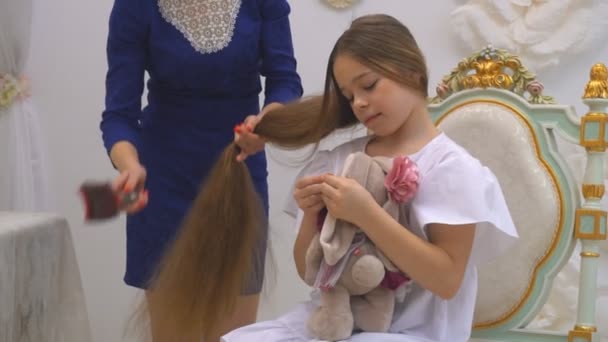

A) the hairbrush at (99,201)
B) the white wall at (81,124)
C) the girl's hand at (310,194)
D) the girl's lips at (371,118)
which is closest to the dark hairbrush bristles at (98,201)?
the hairbrush at (99,201)

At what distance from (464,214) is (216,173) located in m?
0.40

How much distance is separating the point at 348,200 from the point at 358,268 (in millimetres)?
90

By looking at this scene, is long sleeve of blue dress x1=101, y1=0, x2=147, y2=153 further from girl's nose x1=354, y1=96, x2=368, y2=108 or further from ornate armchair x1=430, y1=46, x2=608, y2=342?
ornate armchair x1=430, y1=46, x2=608, y2=342

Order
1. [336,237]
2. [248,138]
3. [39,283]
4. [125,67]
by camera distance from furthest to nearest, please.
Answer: [39,283], [125,67], [248,138], [336,237]

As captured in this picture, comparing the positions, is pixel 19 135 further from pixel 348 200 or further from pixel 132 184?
pixel 348 200

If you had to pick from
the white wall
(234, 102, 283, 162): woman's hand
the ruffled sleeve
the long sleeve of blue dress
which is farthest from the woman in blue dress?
the white wall

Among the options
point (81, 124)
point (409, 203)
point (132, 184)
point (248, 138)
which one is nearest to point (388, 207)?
point (409, 203)

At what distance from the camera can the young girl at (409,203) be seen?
3.51 ft

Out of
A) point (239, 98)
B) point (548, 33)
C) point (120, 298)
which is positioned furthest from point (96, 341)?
point (548, 33)

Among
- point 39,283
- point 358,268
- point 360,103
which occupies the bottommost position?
point 39,283

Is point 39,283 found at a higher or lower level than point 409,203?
lower

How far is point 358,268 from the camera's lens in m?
1.06

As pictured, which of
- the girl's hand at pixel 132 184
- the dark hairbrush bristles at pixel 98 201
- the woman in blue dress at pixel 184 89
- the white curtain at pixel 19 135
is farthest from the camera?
the white curtain at pixel 19 135

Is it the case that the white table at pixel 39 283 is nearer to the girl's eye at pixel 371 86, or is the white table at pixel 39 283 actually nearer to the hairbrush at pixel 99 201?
the hairbrush at pixel 99 201
